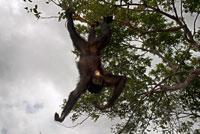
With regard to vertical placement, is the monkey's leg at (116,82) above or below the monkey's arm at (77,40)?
below

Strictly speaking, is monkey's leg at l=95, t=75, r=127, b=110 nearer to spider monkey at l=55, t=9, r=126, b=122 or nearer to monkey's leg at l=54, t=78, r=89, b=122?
spider monkey at l=55, t=9, r=126, b=122

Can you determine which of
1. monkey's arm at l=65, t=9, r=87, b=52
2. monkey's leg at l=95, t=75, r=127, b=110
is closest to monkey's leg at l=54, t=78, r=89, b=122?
monkey's leg at l=95, t=75, r=127, b=110

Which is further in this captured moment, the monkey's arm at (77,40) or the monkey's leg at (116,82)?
the monkey's arm at (77,40)

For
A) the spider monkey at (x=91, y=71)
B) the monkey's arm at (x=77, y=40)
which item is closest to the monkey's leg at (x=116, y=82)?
the spider monkey at (x=91, y=71)

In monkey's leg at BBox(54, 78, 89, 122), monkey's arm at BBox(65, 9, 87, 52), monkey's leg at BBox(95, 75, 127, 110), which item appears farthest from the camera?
monkey's arm at BBox(65, 9, 87, 52)

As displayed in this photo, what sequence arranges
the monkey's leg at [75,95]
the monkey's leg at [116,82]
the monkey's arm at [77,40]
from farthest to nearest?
the monkey's arm at [77,40], the monkey's leg at [75,95], the monkey's leg at [116,82]

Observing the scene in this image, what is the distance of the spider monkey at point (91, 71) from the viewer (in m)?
6.85

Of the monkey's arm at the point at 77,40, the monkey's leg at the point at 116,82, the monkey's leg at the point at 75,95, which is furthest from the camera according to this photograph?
the monkey's arm at the point at 77,40

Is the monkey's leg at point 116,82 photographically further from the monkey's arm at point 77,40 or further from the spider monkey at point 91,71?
the monkey's arm at point 77,40

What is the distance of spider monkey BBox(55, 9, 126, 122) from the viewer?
22.5 ft

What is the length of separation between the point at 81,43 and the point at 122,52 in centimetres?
559

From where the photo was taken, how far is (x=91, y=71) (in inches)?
282

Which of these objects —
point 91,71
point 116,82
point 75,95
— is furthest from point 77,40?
point 116,82

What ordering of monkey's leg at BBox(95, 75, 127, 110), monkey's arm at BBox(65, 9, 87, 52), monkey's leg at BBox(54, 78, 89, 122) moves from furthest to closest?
monkey's arm at BBox(65, 9, 87, 52)
monkey's leg at BBox(54, 78, 89, 122)
monkey's leg at BBox(95, 75, 127, 110)
